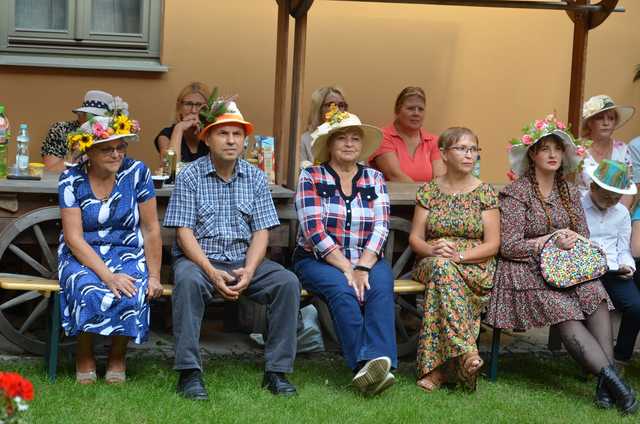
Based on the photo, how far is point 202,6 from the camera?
7.36 metres

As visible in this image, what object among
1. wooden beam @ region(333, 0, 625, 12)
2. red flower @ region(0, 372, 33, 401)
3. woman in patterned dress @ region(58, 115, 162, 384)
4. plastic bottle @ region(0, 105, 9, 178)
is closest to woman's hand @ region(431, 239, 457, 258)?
woman in patterned dress @ region(58, 115, 162, 384)

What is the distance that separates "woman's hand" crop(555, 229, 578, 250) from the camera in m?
5.28

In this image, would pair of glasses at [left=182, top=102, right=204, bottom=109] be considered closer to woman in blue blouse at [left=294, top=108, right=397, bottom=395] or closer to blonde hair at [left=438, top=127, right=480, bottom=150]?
woman in blue blouse at [left=294, top=108, right=397, bottom=395]

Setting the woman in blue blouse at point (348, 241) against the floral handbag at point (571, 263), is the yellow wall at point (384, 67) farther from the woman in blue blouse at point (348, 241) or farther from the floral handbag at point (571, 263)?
the floral handbag at point (571, 263)

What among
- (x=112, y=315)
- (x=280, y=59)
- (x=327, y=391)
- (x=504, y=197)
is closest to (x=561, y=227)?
(x=504, y=197)

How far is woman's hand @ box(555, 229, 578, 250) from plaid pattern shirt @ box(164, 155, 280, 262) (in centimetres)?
144

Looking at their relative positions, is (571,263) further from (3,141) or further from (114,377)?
(3,141)

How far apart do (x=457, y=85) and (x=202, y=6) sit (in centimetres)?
200

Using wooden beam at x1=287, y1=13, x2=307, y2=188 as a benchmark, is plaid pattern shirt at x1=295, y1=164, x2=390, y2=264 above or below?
below

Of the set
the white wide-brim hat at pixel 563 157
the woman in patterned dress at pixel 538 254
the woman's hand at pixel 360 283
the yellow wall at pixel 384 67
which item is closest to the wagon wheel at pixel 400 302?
the woman's hand at pixel 360 283

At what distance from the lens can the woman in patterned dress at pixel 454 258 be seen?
16.8ft

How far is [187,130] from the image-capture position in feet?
21.3

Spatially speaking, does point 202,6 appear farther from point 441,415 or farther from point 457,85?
point 441,415

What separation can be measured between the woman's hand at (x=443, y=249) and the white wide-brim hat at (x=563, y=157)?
60 centimetres
